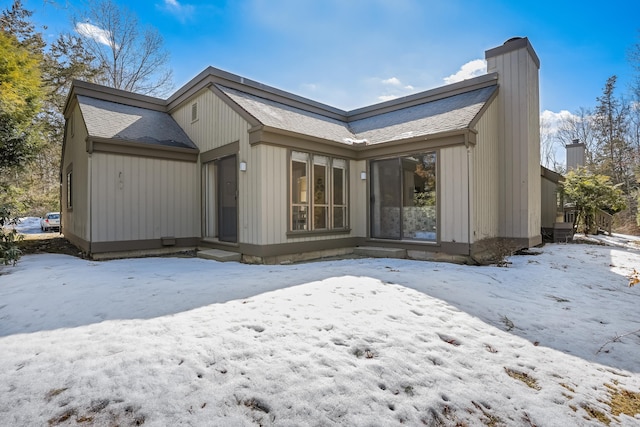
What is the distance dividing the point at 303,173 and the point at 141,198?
3.90m

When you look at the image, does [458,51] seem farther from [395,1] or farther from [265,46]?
[265,46]

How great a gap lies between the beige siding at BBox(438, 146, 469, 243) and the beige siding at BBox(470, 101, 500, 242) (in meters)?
0.18

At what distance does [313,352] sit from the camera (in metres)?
2.52

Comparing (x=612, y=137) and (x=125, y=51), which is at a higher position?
(x=125, y=51)

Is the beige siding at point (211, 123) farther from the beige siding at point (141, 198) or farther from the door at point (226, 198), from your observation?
the beige siding at point (141, 198)

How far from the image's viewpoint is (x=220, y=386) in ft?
6.73

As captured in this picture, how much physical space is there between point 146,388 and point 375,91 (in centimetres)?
1260

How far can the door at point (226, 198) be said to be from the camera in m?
7.63

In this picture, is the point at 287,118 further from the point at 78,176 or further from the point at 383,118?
the point at 78,176

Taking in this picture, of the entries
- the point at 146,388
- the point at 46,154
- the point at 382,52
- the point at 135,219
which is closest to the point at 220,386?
the point at 146,388

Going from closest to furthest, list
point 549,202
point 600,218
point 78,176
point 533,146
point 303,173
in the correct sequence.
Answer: point 303,173, point 533,146, point 78,176, point 549,202, point 600,218

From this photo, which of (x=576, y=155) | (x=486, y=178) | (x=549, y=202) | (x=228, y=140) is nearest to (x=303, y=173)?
(x=228, y=140)

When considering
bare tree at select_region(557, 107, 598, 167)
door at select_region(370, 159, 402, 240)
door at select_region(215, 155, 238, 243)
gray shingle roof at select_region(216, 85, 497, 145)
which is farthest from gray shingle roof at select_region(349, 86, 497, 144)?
bare tree at select_region(557, 107, 598, 167)

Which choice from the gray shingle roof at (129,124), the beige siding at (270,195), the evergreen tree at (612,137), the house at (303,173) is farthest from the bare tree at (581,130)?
the gray shingle roof at (129,124)
